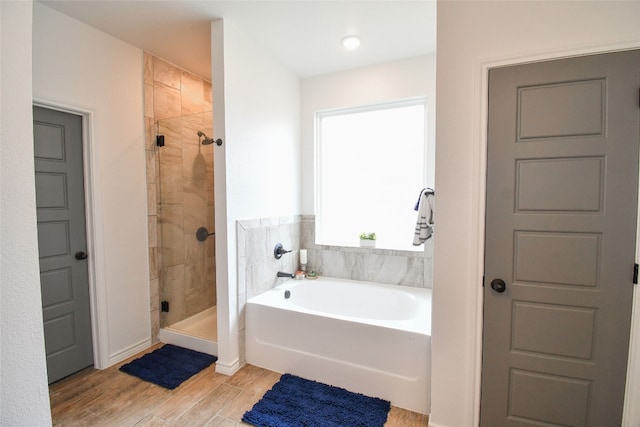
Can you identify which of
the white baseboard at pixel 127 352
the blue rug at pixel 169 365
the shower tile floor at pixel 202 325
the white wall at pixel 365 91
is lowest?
the blue rug at pixel 169 365

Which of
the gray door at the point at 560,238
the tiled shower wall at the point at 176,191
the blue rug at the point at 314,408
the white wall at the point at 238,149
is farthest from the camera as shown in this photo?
the tiled shower wall at the point at 176,191

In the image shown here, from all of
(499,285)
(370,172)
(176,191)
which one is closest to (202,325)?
(176,191)

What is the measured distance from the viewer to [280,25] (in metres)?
2.27

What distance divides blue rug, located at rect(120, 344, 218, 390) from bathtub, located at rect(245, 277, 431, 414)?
0.45 meters

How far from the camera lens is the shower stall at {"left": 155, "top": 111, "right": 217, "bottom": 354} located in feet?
9.27

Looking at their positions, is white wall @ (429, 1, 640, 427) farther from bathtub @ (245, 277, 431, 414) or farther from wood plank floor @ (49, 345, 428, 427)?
wood plank floor @ (49, 345, 428, 427)

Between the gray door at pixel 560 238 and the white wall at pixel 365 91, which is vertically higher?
the white wall at pixel 365 91

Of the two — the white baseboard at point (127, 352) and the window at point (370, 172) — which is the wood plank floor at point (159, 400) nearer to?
the white baseboard at point (127, 352)

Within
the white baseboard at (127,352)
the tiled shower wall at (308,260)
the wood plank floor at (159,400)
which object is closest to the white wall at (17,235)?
the wood plank floor at (159,400)

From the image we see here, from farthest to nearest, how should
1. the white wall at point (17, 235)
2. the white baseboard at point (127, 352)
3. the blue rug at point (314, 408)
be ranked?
the white baseboard at point (127, 352), the blue rug at point (314, 408), the white wall at point (17, 235)

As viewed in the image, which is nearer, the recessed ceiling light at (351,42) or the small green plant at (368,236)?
the recessed ceiling light at (351,42)

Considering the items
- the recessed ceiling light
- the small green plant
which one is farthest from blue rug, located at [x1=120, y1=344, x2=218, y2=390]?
the recessed ceiling light

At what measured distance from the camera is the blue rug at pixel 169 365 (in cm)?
224

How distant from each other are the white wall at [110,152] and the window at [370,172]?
1.78m
